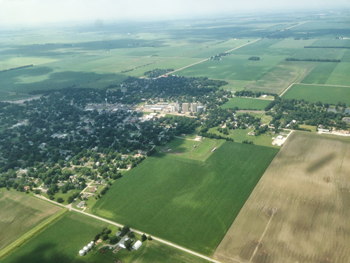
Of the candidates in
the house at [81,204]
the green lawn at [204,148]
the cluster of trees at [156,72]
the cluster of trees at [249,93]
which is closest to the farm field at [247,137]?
the green lawn at [204,148]

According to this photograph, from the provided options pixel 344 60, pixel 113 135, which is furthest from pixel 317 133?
pixel 344 60

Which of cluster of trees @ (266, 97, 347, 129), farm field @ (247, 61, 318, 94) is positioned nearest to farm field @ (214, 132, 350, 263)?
cluster of trees @ (266, 97, 347, 129)

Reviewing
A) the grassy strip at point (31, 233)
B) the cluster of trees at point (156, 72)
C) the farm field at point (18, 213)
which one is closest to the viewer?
the grassy strip at point (31, 233)

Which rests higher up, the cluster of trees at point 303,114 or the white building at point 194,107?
the white building at point 194,107

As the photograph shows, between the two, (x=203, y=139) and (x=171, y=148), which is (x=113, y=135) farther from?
(x=203, y=139)

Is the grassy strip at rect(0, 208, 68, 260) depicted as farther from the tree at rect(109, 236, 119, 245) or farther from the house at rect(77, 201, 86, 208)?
the tree at rect(109, 236, 119, 245)

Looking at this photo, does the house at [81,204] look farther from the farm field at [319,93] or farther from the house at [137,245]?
the farm field at [319,93]
